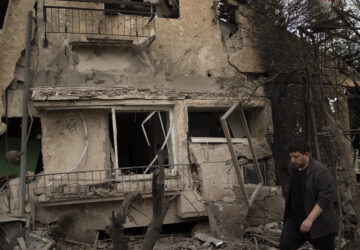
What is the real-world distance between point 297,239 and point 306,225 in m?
0.43

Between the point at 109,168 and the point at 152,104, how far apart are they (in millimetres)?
1579

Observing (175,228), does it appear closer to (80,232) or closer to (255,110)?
(80,232)

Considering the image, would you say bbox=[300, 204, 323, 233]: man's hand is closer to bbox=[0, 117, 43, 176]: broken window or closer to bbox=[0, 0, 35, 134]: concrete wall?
bbox=[0, 0, 35, 134]: concrete wall

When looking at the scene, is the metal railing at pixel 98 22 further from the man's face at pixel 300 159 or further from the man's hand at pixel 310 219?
the man's hand at pixel 310 219

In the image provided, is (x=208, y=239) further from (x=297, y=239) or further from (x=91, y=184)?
(x=297, y=239)

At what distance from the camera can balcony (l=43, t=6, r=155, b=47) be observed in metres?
7.35

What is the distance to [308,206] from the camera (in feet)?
13.0

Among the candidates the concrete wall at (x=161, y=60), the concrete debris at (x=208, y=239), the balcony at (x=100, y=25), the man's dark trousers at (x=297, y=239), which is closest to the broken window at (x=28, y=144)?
the concrete wall at (x=161, y=60)

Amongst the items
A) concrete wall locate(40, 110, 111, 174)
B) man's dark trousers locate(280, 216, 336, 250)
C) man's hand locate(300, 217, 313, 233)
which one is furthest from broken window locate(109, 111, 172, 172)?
man's hand locate(300, 217, 313, 233)

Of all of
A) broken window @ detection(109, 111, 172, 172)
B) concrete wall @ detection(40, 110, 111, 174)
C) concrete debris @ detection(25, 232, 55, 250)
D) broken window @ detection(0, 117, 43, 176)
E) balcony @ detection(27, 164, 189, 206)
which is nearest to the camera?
concrete debris @ detection(25, 232, 55, 250)

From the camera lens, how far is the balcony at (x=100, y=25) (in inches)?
289

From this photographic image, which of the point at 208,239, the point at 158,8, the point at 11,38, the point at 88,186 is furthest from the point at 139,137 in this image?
the point at 208,239

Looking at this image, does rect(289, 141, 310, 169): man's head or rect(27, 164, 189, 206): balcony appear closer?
rect(289, 141, 310, 169): man's head

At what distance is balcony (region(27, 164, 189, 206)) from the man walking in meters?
3.42
